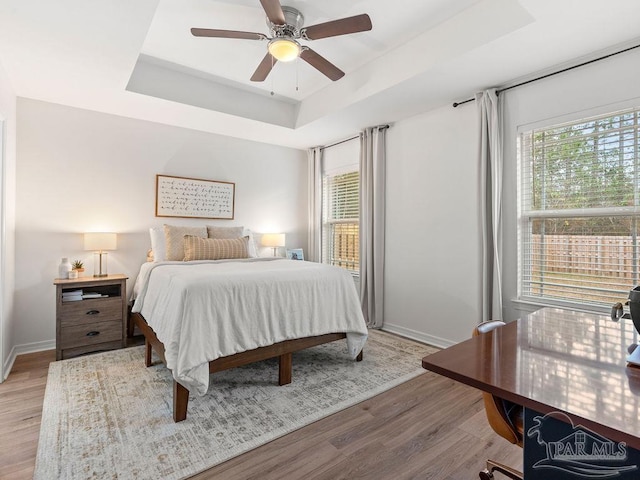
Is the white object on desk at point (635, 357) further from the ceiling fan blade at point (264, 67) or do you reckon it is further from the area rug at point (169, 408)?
the ceiling fan blade at point (264, 67)

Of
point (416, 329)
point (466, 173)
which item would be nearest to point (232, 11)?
point (466, 173)

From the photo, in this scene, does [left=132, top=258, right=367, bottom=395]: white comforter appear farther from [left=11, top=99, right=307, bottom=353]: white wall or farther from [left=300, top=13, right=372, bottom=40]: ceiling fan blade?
[left=300, top=13, right=372, bottom=40]: ceiling fan blade

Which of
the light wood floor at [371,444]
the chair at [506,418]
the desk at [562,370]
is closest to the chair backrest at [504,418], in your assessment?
the chair at [506,418]

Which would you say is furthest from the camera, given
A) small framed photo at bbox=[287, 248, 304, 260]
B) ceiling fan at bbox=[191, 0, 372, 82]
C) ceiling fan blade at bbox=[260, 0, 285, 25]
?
small framed photo at bbox=[287, 248, 304, 260]

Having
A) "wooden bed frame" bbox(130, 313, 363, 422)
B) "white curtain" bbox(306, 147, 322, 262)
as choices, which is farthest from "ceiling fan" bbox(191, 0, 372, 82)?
"white curtain" bbox(306, 147, 322, 262)

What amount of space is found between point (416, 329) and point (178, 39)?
11.9 feet

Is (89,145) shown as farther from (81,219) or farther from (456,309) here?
(456,309)

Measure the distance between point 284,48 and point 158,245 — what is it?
8.13 feet

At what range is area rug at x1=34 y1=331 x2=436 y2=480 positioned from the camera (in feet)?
5.70

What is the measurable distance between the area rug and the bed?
0.18 m

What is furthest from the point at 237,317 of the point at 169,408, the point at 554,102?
the point at 554,102

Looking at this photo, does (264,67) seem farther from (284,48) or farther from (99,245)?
(99,245)

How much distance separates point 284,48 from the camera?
7.36 ft

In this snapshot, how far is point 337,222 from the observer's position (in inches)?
197
